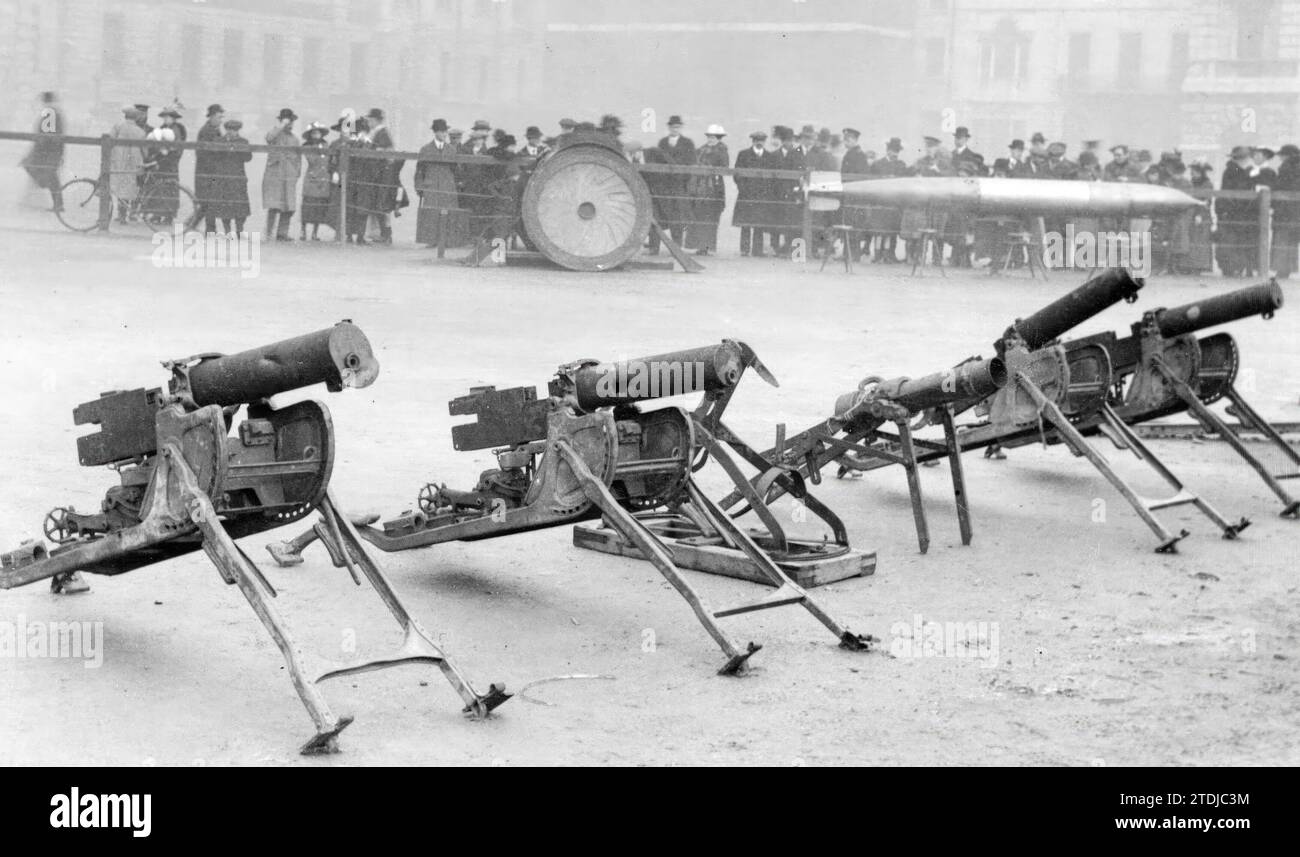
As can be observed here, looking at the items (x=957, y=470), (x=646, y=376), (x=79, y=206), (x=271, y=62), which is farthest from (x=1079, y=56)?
(x=646, y=376)

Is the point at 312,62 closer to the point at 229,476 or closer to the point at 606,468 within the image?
the point at 606,468

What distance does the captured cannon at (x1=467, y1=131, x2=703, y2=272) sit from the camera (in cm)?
1953

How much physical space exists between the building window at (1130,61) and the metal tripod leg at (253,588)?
54.2 m

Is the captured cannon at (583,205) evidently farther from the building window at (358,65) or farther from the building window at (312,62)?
the building window at (312,62)

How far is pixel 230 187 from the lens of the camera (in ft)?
73.7

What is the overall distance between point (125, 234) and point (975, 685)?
18615 mm

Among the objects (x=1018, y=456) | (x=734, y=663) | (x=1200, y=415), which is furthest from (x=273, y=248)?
(x=734, y=663)

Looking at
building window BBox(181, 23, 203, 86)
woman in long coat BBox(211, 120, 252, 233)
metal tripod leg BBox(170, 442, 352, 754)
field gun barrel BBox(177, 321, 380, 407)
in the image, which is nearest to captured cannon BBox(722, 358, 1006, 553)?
field gun barrel BBox(177, 321, 380, 407)

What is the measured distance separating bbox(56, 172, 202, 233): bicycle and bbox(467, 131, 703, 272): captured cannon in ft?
16.8

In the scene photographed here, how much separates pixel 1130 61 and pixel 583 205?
40.9 meters

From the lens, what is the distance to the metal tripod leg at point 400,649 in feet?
16.8

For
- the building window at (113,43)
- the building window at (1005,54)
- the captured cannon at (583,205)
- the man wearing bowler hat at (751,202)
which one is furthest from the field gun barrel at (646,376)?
the building window at (1005,54)

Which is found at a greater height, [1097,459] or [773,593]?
[1097,459]

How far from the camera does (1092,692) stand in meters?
5.74
